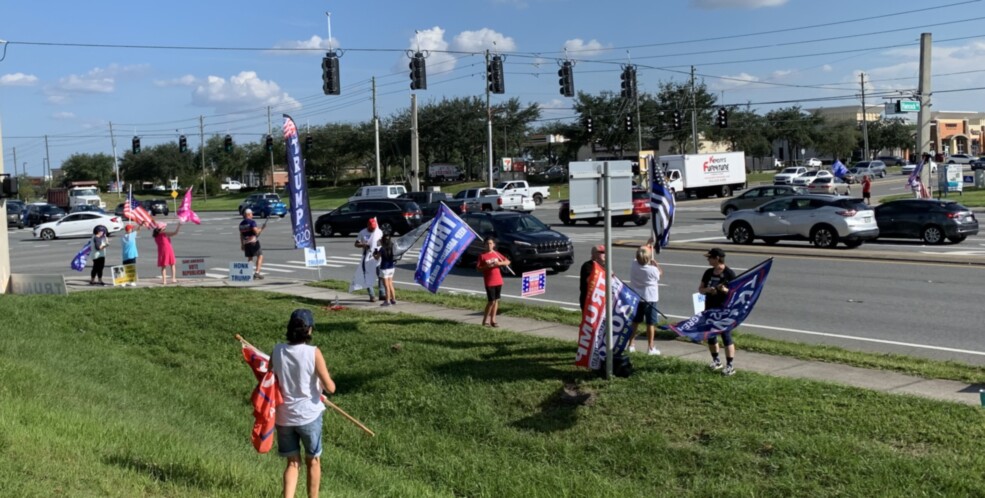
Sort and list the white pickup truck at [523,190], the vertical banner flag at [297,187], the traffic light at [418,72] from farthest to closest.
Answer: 1. the white pickup truck at [523,190]
2. the traffic light at [418,72]
3. the vertical banner flag at [297,187]

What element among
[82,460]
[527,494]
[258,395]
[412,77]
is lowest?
[527,494]

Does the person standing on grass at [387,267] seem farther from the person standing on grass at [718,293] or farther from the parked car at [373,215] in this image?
the parked car at [373,215]

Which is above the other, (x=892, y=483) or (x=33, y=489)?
(x=33, y=489)

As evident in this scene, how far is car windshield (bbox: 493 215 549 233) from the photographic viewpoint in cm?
2338

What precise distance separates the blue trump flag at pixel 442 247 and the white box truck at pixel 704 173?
46951 mm

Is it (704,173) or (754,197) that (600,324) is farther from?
(704,173)

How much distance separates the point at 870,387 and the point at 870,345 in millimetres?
3391

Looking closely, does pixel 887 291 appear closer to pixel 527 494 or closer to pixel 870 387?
pixel 870 387

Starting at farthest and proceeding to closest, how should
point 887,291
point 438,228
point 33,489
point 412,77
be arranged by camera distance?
point 412,77
point 887,291
point 438,228
point 33,489

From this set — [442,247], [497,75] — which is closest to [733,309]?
[442,247]

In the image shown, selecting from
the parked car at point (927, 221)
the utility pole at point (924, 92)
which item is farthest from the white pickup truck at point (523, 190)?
the parked car at point (927, 221)

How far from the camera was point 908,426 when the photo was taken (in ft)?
27.1

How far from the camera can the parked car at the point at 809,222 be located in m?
27.2

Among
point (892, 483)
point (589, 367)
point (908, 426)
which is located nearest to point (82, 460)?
point (589, 367)
